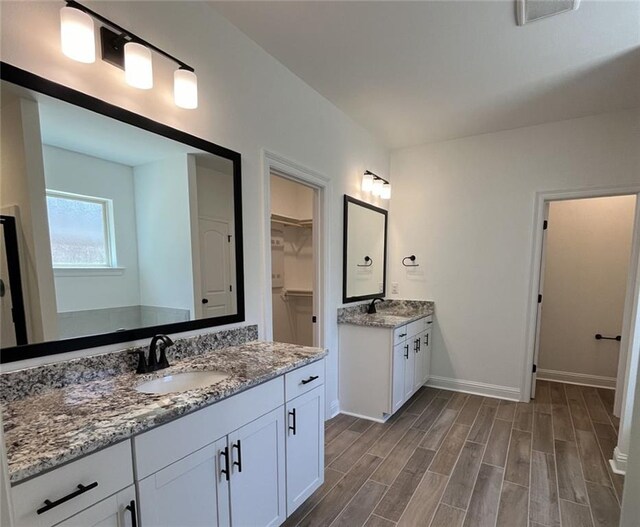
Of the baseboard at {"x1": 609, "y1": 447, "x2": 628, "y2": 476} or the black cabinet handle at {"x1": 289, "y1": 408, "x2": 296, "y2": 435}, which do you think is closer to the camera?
the black cabinet handle at {"x1": 289, "y1": 408, "x2": 296, "y2": 435}

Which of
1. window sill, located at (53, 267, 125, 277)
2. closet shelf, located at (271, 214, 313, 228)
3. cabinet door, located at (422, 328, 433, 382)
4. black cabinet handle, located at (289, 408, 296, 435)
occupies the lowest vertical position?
cabinet door, located at (422, 328, 433, 382)

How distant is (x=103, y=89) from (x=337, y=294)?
2.19 meters

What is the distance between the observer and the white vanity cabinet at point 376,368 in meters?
2.78

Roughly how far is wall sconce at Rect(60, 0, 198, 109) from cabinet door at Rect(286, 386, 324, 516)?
160 centimetres

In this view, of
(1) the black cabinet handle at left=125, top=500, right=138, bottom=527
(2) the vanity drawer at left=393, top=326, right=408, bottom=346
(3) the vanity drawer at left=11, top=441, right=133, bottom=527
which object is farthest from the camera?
(2) the vanity drawer at left=393, top=326, right=408, bottom=346

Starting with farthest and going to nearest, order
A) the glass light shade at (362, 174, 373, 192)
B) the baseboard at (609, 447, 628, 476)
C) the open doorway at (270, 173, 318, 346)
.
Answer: the open doorway at (270, 173, 318, 346) < the glass light shade at (362, 174, 373, 192) < the baseboard at (609, 447, 628, 476)

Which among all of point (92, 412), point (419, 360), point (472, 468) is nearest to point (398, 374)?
point (419, 360)

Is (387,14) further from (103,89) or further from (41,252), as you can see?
(41,252)

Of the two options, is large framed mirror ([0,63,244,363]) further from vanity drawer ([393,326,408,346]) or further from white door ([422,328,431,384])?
white door ([422,328,431,384])

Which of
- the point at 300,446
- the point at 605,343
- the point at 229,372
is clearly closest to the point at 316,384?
the point at 300,446

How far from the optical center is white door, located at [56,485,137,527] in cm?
86

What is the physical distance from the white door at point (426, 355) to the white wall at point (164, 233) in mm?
2599

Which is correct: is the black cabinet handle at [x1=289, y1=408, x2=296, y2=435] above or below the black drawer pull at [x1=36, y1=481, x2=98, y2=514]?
below

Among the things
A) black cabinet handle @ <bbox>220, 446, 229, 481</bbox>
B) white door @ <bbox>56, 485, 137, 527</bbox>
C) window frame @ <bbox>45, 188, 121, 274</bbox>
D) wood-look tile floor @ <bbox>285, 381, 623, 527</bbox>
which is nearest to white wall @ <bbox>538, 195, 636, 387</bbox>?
wood-look tile floor @ <bbox>285, 381, 623, 527</bbox>
